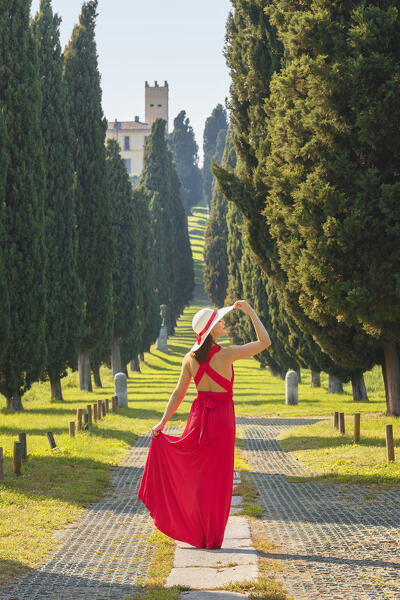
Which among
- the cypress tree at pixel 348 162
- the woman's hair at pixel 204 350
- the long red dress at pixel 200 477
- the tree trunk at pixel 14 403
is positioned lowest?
the tree trunk at pixel 14 403

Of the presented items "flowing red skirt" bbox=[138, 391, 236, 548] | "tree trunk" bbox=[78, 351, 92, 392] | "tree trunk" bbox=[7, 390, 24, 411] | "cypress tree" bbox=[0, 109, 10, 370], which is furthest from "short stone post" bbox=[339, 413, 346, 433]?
"tree trunk" bbox=[78, 351, 92, 392]

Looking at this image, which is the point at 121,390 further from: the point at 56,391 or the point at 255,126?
the point at 255,126

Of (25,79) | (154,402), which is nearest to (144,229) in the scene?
(154,402)

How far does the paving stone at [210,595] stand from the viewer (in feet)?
18.0

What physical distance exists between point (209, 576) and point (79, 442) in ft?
30.7

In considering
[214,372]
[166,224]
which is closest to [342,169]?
[214,372]

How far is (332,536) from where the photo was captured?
7.50m

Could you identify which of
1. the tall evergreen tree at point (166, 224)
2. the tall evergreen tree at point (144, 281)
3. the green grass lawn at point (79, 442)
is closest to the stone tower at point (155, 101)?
the tall evergreen tree at point (166, 224)

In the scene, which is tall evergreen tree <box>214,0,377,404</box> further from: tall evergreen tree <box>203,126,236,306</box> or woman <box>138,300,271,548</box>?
tall evergreen tree <box>203,126,236,306</box>

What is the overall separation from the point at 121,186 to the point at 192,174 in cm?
8401

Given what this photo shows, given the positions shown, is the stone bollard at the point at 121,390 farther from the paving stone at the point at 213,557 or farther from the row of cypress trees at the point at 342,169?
the paving stone at the point at 213,557

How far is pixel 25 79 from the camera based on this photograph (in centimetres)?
2180

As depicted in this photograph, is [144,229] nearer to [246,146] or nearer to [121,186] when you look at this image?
[121,186]

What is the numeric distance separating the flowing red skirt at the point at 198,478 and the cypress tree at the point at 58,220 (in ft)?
61.0
